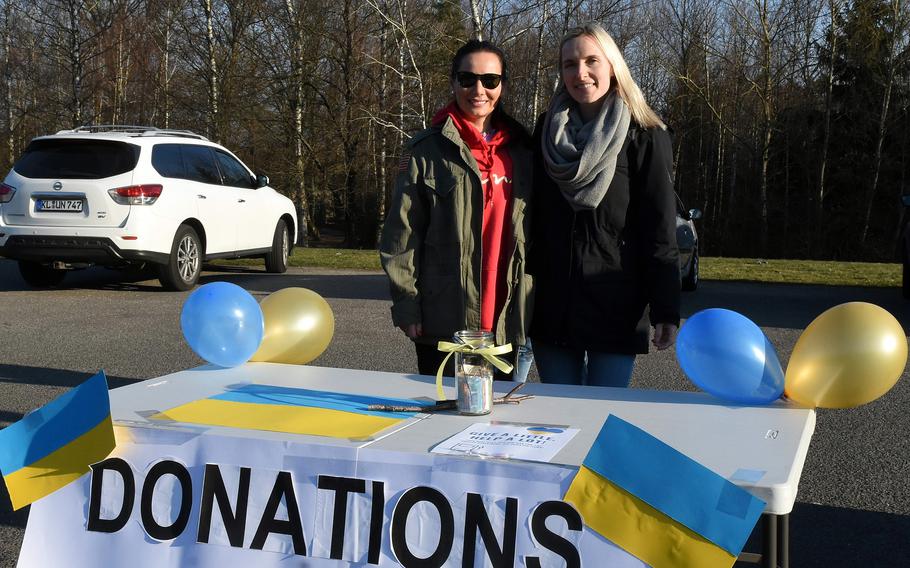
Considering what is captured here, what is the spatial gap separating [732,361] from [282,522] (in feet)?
4.17

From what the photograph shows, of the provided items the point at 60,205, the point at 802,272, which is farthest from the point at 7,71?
the point at 802,272

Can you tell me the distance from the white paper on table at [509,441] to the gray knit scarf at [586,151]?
0.90 meters

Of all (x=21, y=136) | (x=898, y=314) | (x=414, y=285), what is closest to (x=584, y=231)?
(x=414, y=285)

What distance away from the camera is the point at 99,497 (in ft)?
7.70

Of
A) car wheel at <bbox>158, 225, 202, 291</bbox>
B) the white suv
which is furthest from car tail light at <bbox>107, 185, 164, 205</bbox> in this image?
car wheel at <bbox>158, 225, 202, 291</bbox>

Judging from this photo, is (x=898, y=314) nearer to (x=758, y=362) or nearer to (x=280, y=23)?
(x=758, y=362)

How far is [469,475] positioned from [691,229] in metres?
10.5

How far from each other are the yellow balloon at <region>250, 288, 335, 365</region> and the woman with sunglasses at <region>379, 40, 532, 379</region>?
450 mm

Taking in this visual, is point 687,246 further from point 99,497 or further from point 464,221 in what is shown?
point 99,497

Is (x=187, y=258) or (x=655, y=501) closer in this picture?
(x=655, y=501)

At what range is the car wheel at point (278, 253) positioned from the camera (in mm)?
13695

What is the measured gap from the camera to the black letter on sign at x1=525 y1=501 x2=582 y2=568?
196cm

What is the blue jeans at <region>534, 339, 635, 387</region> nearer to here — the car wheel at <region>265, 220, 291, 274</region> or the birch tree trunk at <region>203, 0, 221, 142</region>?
the car wheel at <region>265, 220, 291, 274</region>

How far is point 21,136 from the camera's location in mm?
34438
